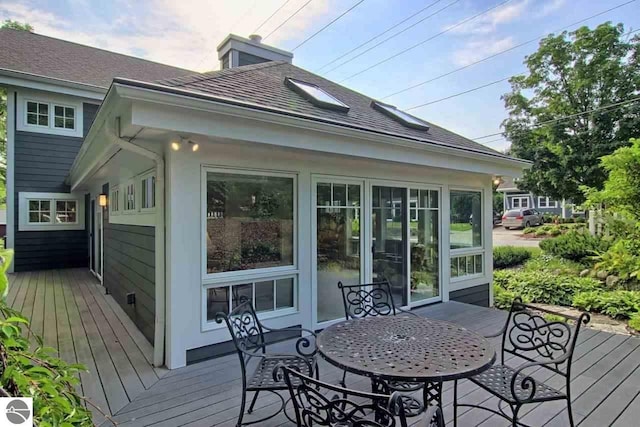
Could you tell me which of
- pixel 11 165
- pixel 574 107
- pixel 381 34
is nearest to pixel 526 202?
pixel 574 107

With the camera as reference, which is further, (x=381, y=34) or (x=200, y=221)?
(x=381, y=34)

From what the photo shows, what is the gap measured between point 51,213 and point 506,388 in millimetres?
11133

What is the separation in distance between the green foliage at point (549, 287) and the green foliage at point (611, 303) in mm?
514

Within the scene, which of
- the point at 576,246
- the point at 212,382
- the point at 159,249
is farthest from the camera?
the point at 576,246

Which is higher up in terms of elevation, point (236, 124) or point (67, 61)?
point (67, 61)

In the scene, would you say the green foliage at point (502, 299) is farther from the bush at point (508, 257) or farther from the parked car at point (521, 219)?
the parked car at point (521, 219)

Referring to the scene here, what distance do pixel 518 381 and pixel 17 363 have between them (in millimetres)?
2668

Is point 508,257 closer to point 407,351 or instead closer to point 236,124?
point 407,351

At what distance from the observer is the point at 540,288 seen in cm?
747

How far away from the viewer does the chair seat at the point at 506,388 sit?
2.07 m

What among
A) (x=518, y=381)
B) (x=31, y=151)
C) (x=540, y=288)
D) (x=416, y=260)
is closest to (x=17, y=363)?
(x=518, y=381)

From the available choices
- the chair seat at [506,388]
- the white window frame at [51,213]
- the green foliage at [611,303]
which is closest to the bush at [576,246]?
the green foliage at [611,303]

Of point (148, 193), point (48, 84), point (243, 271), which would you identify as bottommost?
point (243, 271)

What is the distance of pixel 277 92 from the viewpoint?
4.34 m
